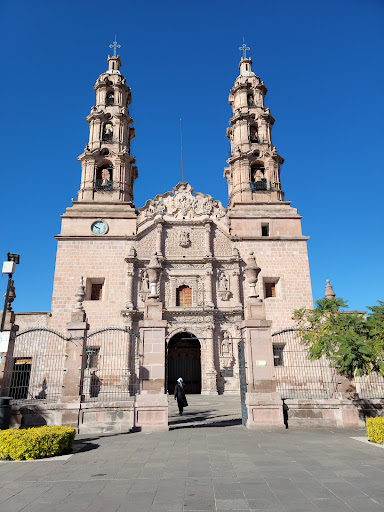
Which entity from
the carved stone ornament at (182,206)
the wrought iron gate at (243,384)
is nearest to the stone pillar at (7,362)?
the wrought iron gate at (243,384)

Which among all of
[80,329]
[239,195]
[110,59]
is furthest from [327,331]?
[110,59]

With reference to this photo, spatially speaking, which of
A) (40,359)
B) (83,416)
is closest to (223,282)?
(40,359)

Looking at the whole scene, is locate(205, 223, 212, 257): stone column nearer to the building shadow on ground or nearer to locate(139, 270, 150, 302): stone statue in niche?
locate(139, 270, 150, 302): stone statue in niche

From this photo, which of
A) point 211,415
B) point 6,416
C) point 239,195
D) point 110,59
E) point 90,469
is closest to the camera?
point 90,469

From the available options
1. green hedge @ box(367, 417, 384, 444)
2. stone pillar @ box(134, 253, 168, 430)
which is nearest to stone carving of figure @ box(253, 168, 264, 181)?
stone pillar @ box(134, 253, 168, 430)

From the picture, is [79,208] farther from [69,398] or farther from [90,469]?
[90,469]

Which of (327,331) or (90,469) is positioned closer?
(90,469)

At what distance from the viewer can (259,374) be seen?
1029cm

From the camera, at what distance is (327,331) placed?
1062 centimetres

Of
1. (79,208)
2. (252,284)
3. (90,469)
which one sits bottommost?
(90,469)

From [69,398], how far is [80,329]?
1929mm

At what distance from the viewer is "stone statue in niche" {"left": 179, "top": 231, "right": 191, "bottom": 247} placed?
24328 mm

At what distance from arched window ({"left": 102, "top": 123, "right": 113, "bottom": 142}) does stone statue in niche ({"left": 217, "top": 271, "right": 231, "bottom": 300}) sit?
13845mm

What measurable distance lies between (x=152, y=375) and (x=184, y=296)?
13258 millimetres
